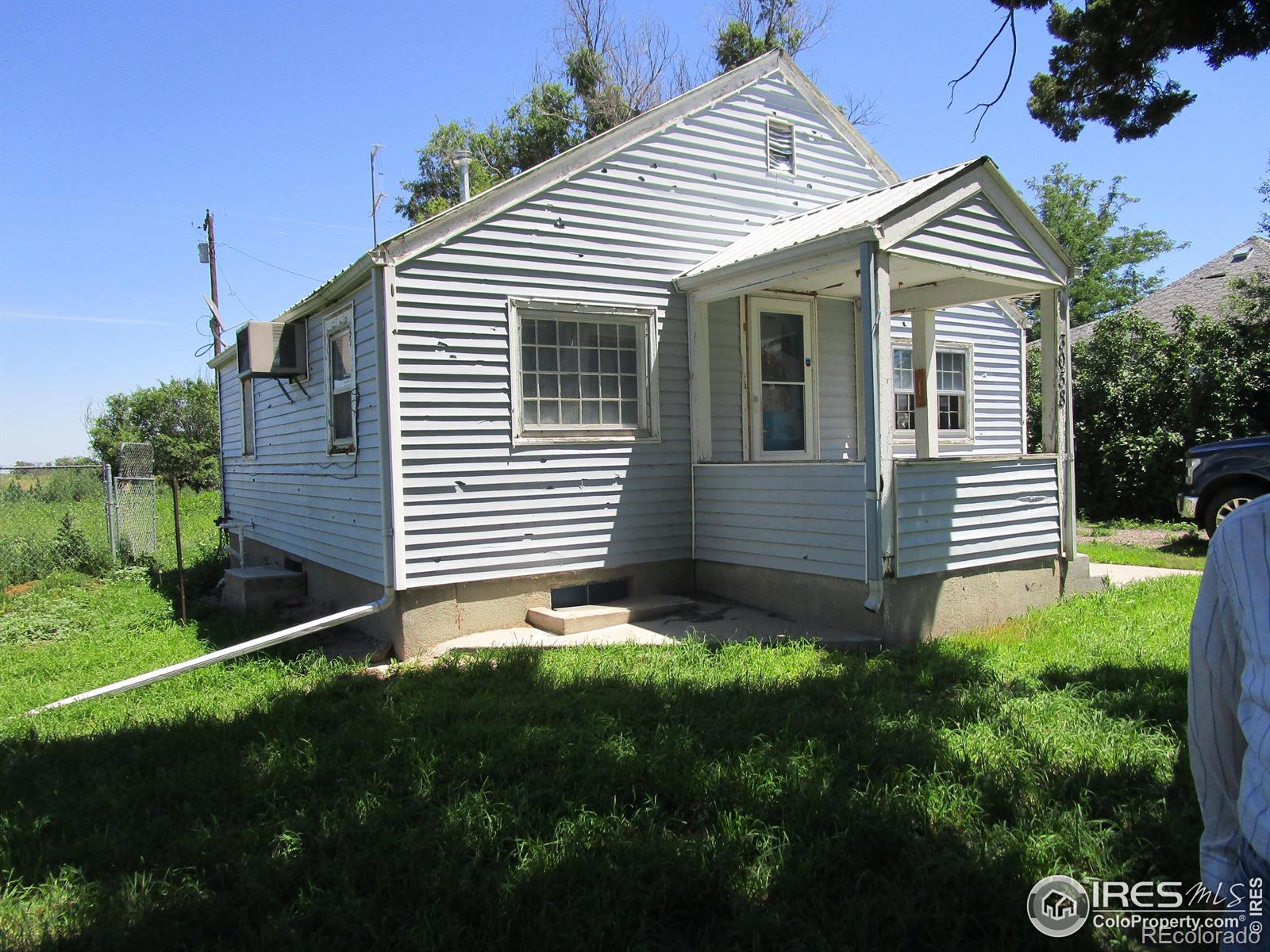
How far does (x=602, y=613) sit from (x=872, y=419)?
2.66 meters

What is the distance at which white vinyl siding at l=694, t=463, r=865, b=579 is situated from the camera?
6.61 m

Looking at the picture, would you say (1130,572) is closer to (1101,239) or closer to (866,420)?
(866,420)

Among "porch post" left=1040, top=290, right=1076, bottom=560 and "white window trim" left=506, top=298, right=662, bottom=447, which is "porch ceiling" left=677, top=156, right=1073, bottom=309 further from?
"white window trim" left=506, top=298, right=662, bottom=447

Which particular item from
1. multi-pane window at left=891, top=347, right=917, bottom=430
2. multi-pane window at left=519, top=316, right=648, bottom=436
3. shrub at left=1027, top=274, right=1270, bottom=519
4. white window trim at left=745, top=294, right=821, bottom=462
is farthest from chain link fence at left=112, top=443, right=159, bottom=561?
shrub at left=1027, top=274, right=1270, bottom=519

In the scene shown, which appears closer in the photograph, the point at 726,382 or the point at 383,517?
the point at 383,517

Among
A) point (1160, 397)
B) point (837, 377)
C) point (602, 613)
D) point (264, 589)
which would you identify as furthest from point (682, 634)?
point (1160, 397)

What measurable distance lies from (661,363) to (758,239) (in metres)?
1.58

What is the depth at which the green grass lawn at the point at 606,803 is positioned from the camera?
3023 mm

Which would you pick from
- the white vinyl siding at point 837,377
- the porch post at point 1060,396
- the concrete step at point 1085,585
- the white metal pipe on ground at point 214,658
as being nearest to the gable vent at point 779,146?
the white vinyl siding at point 837,377

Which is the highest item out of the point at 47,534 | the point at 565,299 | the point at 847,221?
the point at 847,221

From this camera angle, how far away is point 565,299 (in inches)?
296

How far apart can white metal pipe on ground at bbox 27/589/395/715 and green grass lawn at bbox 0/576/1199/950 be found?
12 cm

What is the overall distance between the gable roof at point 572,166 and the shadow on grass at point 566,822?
3.62 meters

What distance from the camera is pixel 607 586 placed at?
7773 millimetres
